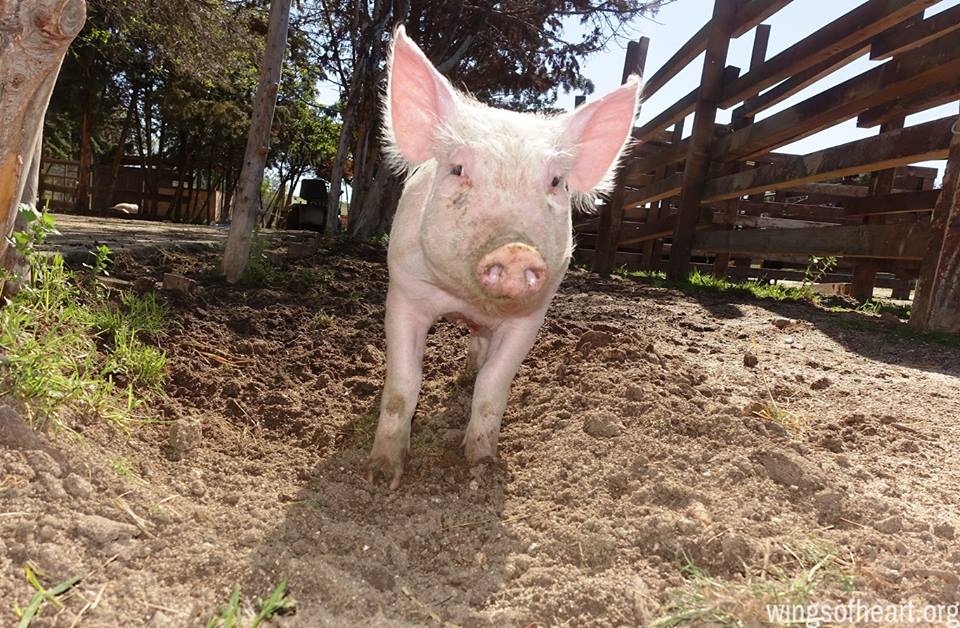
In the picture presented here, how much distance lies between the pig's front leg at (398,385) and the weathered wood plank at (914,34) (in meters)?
4.17

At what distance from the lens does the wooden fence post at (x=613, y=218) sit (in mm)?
9969

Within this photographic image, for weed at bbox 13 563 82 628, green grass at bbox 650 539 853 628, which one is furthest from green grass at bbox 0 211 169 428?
green grass at bbox 650 539 853 628

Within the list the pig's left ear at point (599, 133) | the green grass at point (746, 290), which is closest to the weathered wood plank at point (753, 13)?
the green grass at point (746, 290)

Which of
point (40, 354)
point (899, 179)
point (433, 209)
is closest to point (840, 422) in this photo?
point (433, 209)

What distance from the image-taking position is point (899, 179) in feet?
31.1

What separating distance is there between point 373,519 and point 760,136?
224 inches

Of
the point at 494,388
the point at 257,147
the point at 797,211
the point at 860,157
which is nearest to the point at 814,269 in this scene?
the point at 797,211

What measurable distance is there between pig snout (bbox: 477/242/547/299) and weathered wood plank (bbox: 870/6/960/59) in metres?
4.04

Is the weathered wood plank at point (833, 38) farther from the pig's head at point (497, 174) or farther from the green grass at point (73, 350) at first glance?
the green grass at point (73, 350)

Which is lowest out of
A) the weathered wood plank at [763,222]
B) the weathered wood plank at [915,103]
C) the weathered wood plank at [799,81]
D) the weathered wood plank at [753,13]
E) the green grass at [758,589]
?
the green grass at [758,589]

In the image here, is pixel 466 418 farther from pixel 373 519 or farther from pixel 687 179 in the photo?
pixel 687 179

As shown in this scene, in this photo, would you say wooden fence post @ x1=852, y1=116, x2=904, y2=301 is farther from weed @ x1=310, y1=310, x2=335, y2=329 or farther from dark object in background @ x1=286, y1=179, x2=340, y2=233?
dark object in background @ x1=286, y1=179, x2=340, y2=233

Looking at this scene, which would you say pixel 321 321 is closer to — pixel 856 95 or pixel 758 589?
pixel 758 589

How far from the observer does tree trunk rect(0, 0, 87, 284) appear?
6.29 ft
